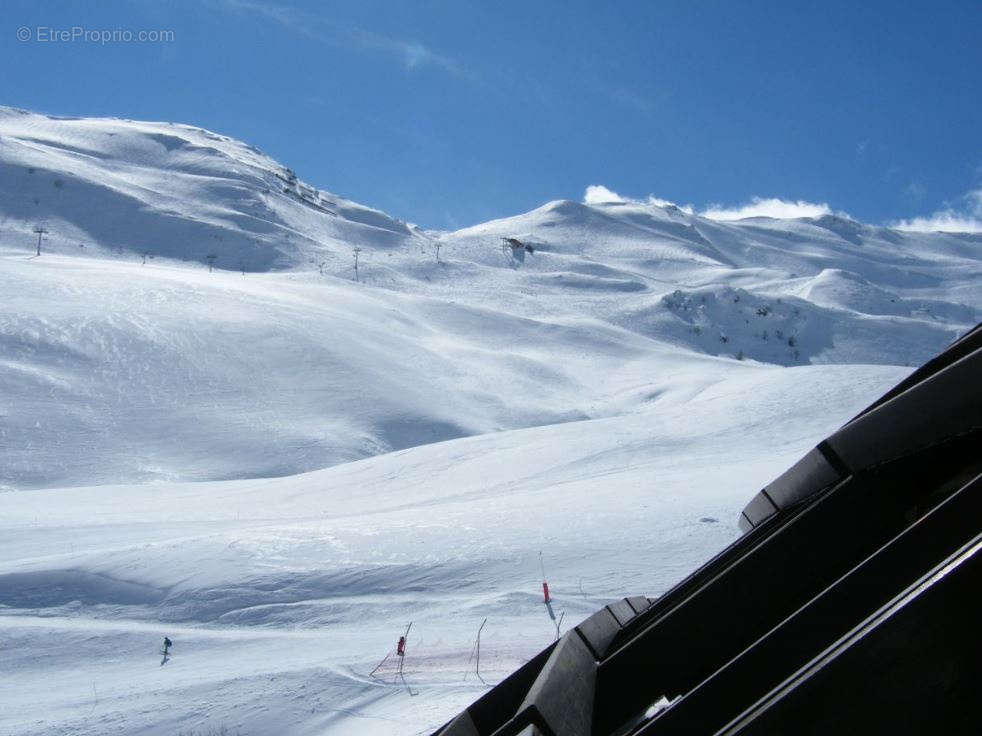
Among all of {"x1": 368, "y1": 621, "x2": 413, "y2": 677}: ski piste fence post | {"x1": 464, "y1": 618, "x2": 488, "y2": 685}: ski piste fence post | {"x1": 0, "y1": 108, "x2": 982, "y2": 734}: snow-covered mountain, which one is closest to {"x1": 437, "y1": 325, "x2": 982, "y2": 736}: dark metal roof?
{"x1": 0, "y1": 108, "x2": 982, "y2": 734}: snow-covered mountain

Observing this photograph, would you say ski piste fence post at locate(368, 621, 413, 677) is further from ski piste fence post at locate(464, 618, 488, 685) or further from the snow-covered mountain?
ski piste fence post at locate(464, 618, 488, 685)

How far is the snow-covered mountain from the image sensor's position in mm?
14773

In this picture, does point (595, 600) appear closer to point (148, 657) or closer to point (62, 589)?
point (148, 657)

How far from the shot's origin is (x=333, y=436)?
4806cm

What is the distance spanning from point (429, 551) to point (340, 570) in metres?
1.91

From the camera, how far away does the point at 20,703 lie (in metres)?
13.0

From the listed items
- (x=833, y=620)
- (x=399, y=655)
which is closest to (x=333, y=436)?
(x=399, y=655)

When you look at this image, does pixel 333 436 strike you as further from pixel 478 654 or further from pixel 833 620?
pixel 833 620

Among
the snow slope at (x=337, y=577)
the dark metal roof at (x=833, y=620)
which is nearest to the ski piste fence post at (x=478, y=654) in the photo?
the snow slope at (x=337, y=577)

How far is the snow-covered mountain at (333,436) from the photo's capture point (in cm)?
1477

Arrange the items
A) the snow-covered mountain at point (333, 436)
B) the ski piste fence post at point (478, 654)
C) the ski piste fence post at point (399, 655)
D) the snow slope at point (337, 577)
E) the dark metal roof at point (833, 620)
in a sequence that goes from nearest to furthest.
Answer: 1. the dark metal roof at point (833, 620)
2. the ski piste fence post at point (478, 654)
3. the snow slope at point (337, 577)
4. the ski piste fence post at point (399, 655)
5. the snow-covered mountain at point (333, 436)

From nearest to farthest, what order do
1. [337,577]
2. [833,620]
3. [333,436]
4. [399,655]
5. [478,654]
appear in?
[833,620] → [478,654] → [399,655] → [337,577] → [333,436]

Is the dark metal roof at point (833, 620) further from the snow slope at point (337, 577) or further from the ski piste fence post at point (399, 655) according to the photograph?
the ski piste fence post at point (399, 655)

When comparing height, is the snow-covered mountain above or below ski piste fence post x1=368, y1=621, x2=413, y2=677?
above
